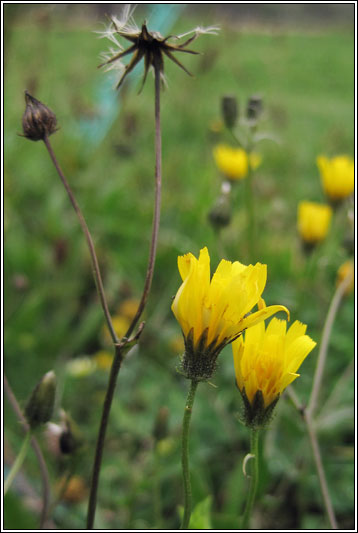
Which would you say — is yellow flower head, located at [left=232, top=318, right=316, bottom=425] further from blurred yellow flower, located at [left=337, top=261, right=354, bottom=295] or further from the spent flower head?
blurred yellow flower, located at [left=337, top=261, right=354, bottom=295]

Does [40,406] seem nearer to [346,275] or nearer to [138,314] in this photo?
[138,314]

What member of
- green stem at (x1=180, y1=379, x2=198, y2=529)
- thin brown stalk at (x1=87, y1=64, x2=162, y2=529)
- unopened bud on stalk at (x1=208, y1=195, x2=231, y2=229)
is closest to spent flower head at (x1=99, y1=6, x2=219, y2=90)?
thin brown stalk at (x1=87, y1=64, x2=162, y2=529)

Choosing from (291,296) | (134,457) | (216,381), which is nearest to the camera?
(134,457)

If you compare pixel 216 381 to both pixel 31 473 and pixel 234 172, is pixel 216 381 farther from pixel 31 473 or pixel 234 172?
pixel 234 172

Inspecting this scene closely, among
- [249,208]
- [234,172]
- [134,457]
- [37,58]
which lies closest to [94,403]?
[134,457]

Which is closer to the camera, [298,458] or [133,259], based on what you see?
[298,458]

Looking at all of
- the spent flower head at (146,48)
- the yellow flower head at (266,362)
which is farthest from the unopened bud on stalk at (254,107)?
the yellow flower head at (266,362)

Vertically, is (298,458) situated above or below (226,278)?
below
